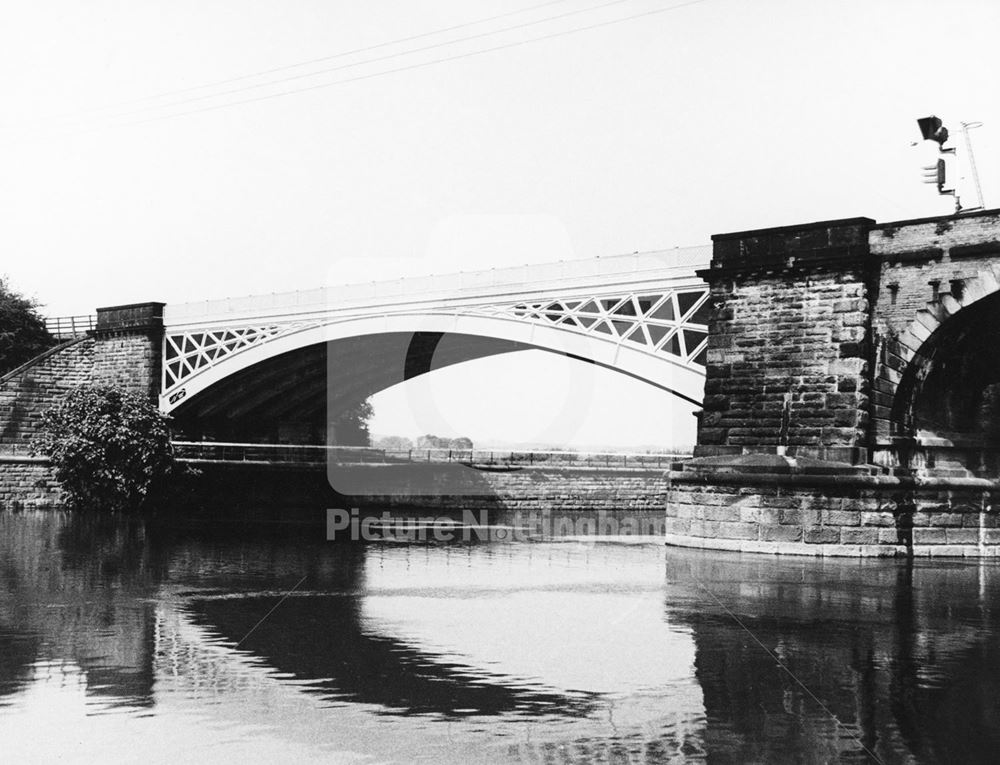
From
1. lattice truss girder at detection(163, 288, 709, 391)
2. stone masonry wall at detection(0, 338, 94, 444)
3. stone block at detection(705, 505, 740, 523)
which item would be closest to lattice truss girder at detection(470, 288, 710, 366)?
lattice truss girder at detection(163, 288, 709, 391)

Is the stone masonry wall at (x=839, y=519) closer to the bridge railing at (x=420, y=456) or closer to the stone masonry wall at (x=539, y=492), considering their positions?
the bridge railing at (x=420, y=456)

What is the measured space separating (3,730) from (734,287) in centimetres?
1910

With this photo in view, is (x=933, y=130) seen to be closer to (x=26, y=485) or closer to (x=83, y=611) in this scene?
(x=83, y=611)

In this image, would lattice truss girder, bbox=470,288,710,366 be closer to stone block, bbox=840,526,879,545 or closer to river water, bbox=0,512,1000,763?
stone block, bbox=840,526,879,545

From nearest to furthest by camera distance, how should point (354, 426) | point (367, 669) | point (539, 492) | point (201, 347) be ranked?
point (367, 669)
point (201, 347)
point (539, 492)
point (354, 426)

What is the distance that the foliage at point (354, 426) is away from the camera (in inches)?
2092

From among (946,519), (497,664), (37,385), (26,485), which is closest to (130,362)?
(37,385)

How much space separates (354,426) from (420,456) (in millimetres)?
13137

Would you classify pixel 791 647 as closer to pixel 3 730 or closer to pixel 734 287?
pixel 3 730

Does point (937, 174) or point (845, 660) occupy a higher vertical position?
point (937, 174)

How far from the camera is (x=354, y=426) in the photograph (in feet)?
187

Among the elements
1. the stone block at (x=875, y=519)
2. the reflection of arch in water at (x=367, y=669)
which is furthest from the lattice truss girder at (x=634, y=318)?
the reflection of arch in water at (x=367, y=669)

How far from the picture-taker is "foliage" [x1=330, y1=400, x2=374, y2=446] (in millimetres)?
53125

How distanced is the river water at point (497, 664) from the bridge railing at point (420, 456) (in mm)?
22537
